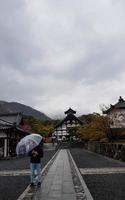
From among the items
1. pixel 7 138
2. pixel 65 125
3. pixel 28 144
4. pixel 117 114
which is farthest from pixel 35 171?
pixel 65 125

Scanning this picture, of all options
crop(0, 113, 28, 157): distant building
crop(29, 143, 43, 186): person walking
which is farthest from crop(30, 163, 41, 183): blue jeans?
crop(0, 113, 28, 157): distant building

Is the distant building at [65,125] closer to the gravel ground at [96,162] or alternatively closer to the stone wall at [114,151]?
the stone wall at [114,151]

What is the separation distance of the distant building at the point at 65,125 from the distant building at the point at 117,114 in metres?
21.7

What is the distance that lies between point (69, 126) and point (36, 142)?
314ft

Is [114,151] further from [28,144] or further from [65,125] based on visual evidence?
[65,125]

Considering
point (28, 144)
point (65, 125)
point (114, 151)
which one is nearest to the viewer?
point (28, 144)

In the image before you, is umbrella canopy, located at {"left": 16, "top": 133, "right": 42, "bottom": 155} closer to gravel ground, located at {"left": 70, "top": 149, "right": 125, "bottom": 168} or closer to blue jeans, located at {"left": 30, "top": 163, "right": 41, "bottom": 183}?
blue jeans, located at {"left": 30, "top": 163, "right": 41, "bottom": 183}

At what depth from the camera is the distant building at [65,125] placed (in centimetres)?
10802

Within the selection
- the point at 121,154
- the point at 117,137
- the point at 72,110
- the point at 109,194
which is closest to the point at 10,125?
the point at 117,137

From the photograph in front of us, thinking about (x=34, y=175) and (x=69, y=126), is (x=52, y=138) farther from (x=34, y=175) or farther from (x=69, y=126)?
(x=34, y=175)

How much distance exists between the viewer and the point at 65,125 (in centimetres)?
10950

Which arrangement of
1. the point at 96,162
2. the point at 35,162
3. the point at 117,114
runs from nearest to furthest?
the point at 35,162 < the point at 96,162 < the point at 117,114

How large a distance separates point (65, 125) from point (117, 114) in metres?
41.0

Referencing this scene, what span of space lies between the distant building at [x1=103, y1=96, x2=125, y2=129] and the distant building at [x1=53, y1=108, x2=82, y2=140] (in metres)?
21.7
